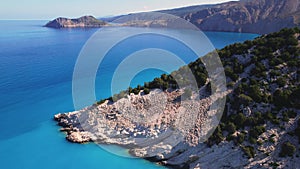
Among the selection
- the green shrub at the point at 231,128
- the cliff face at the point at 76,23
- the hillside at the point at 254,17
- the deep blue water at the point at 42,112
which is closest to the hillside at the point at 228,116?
the green shrub at the point at 231,128

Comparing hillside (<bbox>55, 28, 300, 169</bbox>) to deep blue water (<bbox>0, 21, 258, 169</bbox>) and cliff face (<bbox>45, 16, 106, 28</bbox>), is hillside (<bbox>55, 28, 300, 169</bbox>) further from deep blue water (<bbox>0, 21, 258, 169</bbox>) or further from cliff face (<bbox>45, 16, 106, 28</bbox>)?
cliff face (<bbox>45, 16, 106, 28</bbox>)

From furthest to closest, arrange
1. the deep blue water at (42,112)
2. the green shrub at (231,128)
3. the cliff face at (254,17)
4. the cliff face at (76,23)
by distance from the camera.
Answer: the cliff face at (76,23) < the cliff face at (254,17) < the deep blue water at (42,112) < the green shrub at (231,128)

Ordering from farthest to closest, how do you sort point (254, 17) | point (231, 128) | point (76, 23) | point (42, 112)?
point (76, 23)
point (254, 17)
point (42, 112)
point (231, 128)

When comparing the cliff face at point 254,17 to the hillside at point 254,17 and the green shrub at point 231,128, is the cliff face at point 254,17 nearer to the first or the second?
the hillside at point 254,17

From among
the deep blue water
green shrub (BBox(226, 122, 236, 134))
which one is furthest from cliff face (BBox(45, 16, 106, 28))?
green shrub (BBox(226, 122, 236, 134))

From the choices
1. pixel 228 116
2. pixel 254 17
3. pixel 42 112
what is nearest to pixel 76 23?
pixel 254 17

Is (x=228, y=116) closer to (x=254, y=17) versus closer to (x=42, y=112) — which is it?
(x=42, y=112)
